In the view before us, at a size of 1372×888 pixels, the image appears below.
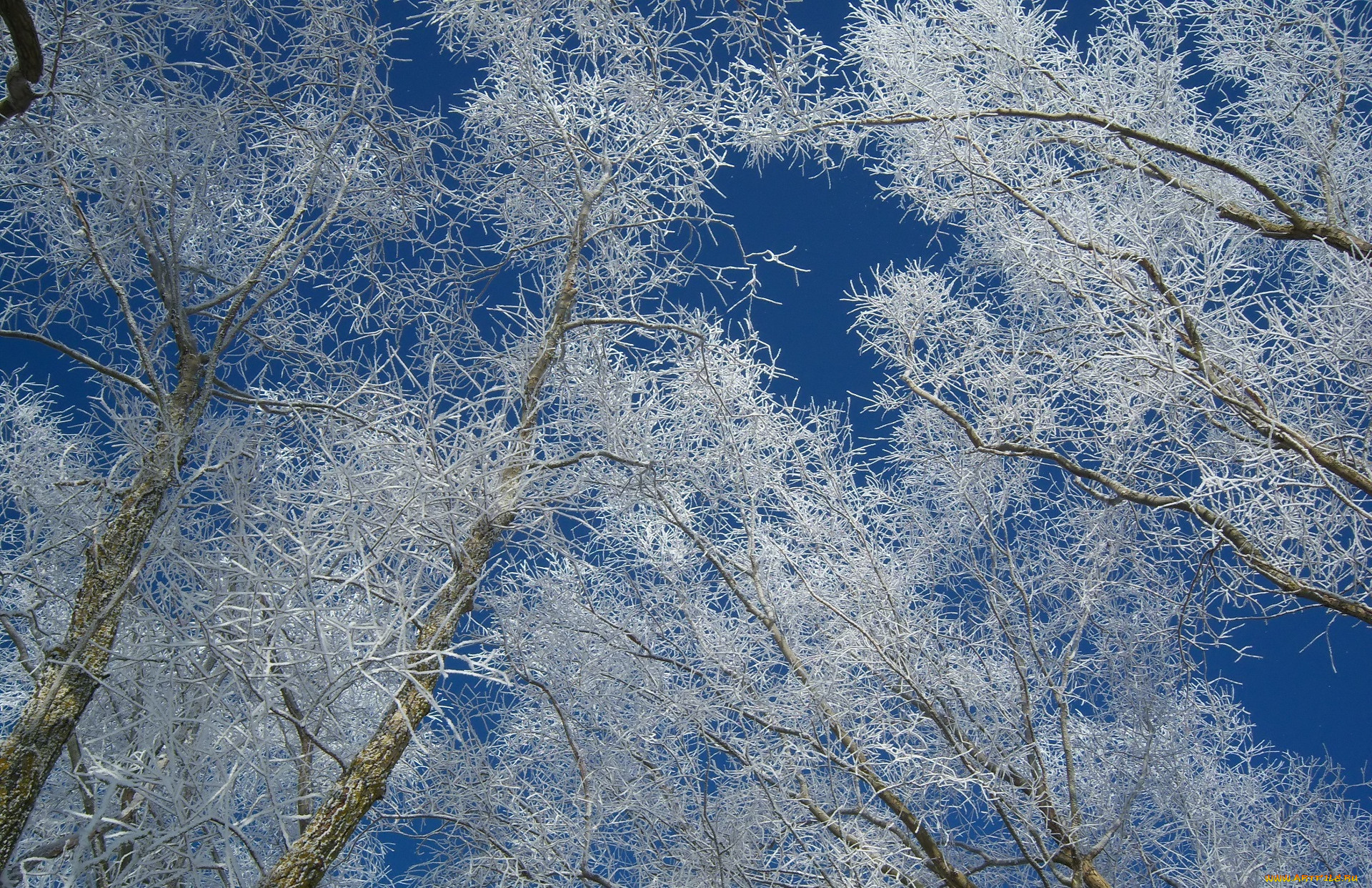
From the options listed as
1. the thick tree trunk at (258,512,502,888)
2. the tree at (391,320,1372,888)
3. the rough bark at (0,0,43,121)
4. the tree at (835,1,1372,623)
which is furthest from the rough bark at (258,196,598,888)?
the tree at (835,1,1372,623)

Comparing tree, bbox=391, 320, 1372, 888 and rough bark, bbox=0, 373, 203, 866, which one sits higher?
tree, bbox=391, 320, 1372, 888

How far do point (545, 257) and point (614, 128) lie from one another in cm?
63

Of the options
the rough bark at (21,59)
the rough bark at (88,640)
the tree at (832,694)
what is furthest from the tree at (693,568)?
the rough bark at (21,59)

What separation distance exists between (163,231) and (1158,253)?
361cm

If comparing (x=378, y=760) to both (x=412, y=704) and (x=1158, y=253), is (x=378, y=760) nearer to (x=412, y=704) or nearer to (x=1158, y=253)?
(x=412, y=704)

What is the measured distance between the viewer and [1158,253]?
3273 mm

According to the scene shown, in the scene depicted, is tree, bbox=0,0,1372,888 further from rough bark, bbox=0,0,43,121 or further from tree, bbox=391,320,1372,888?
rough bark, bbox=0,0,43,121

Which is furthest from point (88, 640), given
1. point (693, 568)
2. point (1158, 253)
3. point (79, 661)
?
point (1158, 253)

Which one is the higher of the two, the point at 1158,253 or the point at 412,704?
the point at 1158,253

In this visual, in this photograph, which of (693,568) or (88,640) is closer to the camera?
(88,640)

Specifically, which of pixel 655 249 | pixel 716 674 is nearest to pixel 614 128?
pixel 655 249

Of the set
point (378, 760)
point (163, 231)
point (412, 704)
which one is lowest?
point (378, 760)

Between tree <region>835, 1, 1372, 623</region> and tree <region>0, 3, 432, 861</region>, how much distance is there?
6.87 feet

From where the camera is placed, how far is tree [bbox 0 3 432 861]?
8.93 feet
